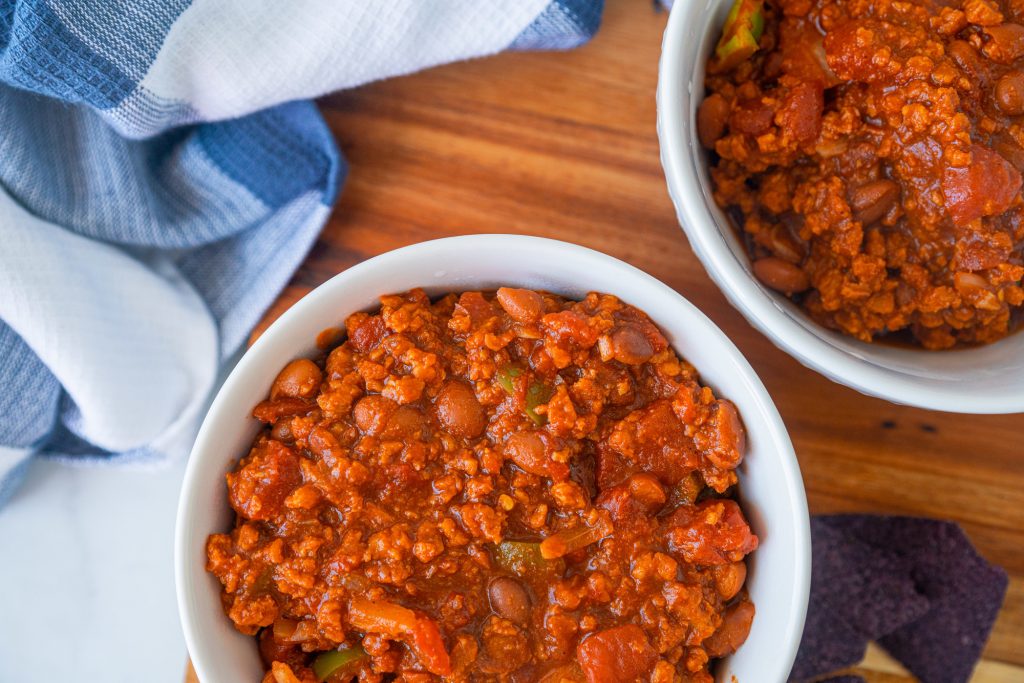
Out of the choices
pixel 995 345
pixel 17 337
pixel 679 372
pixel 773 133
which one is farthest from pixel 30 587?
pixel 995 345

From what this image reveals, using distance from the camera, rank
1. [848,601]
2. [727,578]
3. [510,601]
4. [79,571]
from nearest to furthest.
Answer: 1. [510,601]
2. [727,578]
3. [848,601]
4. [79,571]

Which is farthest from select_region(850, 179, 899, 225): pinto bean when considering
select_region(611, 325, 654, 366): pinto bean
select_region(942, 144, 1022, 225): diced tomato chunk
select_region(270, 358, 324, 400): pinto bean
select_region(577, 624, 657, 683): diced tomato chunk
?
select_region(270, 358, 324, 400): pinto bean

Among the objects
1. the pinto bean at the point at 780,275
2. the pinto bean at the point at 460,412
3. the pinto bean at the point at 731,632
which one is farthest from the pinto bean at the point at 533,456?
the pinto bean at the point at 780,275

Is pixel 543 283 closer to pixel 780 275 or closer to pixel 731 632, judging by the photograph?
pixel 780 275

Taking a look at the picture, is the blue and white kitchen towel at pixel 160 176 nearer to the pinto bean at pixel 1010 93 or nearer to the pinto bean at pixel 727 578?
the pinto bean at pixel 1010 93

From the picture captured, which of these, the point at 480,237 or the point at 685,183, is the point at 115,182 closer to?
the point at 480,237

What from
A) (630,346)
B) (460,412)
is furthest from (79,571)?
(630,346)
